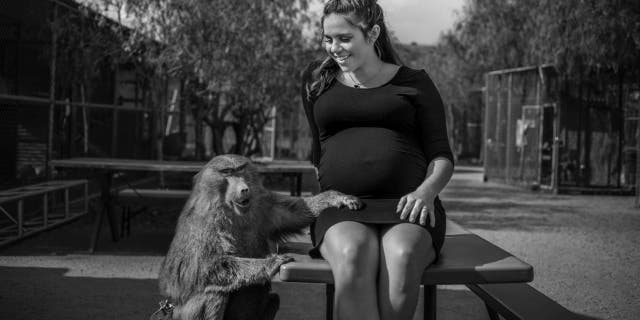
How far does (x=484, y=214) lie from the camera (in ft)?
32.7

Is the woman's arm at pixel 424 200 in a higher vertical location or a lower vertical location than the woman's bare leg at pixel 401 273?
higher

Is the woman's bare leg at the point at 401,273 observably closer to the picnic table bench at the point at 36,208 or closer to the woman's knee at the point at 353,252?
the woman's knee at the point at 353,252

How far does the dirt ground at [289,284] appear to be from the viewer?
4.61 meters

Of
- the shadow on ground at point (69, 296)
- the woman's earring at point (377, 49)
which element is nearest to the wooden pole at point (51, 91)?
the shadow on ground at point (69, 296)

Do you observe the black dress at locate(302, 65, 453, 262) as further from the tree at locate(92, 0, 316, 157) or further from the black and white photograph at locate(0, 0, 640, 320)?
the tree at locate(92, 0, 316, 157)

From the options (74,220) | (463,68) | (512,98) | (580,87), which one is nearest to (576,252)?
(74,220)

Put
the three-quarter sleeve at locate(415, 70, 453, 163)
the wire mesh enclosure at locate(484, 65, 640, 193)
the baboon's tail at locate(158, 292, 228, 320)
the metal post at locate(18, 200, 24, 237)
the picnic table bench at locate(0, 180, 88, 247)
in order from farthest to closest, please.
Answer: the wire mesh enclosure at locate(484, 65, 640, 193) → the picnic table bench at locate(0, 180, 88, 247) → the metal post at locate(18, 200, 24, 237) → the three-quarter sleeve at locate(415, 70, 453, 163) → the baboon's tail at locate(158, 292, 228, 320)

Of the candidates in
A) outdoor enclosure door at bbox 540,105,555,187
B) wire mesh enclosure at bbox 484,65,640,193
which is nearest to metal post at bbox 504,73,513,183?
wire mesh enclosure at bbox 484,65,640,193

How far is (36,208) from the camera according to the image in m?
8.16

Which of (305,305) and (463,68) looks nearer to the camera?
(305,305)

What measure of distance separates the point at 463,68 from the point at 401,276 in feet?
74.8

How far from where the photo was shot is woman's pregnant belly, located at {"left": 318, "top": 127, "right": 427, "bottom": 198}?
286 cm

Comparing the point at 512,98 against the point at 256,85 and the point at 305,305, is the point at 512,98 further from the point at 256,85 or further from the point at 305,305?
the point at 305,305

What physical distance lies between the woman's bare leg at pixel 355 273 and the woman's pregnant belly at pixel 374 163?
0.97 feet
